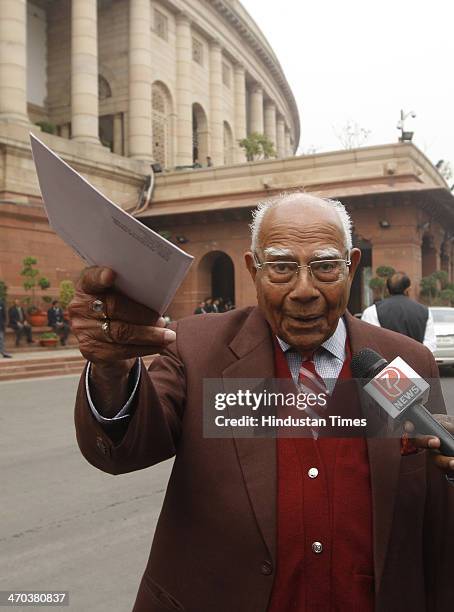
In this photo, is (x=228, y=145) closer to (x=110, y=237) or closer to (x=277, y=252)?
(x=277, y=252)

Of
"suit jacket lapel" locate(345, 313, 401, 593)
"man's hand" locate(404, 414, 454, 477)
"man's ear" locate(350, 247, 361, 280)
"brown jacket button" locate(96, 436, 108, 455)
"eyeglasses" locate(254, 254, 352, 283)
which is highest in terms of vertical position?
"man's ear" locate(350, 247, 361, 280)

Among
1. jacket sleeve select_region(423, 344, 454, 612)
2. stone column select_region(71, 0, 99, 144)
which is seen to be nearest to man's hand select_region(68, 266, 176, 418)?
jacket sleeve select_region(423, 344, 454, 612)

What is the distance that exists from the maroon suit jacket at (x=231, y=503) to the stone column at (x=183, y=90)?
3552cm

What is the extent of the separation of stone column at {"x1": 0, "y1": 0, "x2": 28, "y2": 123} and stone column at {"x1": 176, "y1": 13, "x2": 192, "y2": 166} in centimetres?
1161

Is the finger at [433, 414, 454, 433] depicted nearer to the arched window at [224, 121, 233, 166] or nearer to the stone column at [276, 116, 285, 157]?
the arched window at [224, 121, 233, 166]

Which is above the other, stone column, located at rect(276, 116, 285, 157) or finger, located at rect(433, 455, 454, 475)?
stone column, located at rect(276, 116, 285, 157)

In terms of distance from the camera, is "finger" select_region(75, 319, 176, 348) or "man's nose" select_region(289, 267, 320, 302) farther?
"man's nose" select_region(289, 267, 320, 302)

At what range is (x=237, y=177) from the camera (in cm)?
2553

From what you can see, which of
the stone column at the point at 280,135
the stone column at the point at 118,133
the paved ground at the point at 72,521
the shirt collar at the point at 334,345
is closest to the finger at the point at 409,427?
the shirt collar at the point at 334,345

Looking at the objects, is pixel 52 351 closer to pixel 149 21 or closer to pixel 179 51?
pixel 149 21

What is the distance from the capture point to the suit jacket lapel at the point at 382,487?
1.62m

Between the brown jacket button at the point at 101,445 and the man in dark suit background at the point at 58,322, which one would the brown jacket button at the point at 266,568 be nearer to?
the brown jacket button at the point at 101,445

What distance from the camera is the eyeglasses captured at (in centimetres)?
173

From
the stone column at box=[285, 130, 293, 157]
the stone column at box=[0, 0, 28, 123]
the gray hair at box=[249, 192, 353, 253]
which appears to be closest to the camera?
the gray hair at box=[249, 192, 353, 253]
